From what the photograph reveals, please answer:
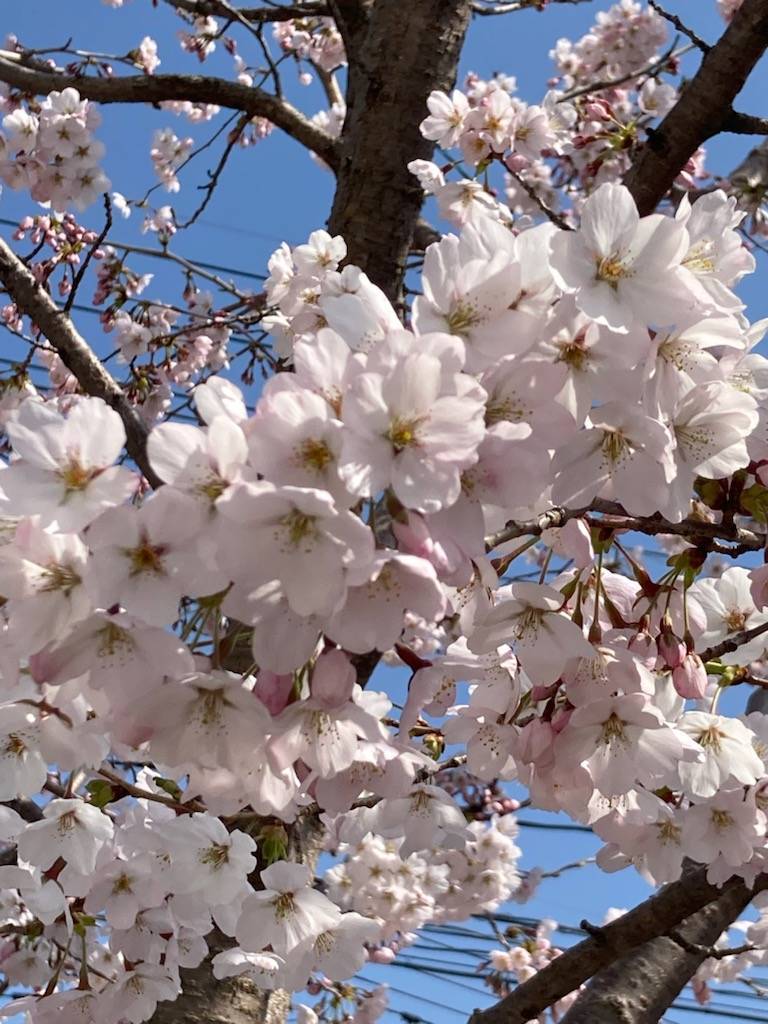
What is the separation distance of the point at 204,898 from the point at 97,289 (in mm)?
2833

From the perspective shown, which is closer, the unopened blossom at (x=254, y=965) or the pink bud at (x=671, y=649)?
the pink bud at (x=671, y=649)

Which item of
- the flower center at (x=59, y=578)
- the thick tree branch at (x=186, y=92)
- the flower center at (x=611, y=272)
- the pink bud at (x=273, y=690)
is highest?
the thick tree branch at (x=186, y=92)

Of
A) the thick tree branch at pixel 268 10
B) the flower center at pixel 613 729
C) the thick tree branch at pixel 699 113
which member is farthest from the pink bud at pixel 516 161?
the flower center at pixel 613 729

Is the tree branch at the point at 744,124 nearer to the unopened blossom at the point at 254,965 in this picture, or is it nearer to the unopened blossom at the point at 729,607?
the unopened blossom at the point at 729,607

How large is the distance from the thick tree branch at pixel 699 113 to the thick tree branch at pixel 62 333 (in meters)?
1.25

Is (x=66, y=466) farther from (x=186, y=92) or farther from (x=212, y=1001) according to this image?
(x=186, y=92)

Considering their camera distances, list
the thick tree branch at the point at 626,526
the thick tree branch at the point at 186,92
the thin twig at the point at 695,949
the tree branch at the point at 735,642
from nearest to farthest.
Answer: the thick tree branch at the point at 626,526 < the tree branch at the point at 735,642 < the thin twig at the point at 695,949 < the thick tree branch at the point at 186,92

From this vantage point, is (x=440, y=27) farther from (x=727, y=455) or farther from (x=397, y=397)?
(x=397, y=397)

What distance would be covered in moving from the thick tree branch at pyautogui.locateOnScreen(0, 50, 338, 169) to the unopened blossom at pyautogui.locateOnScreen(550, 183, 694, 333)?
2.25 meters

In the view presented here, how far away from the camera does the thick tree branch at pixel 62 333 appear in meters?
1.99

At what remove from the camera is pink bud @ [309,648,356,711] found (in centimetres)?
77

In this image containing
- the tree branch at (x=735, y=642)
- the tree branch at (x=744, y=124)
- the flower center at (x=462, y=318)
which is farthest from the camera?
the tree branch at (x=744, y=124)

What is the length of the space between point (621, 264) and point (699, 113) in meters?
1.67

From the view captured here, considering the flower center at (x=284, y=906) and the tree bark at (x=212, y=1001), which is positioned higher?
the flower center at (x=284, y=906)
